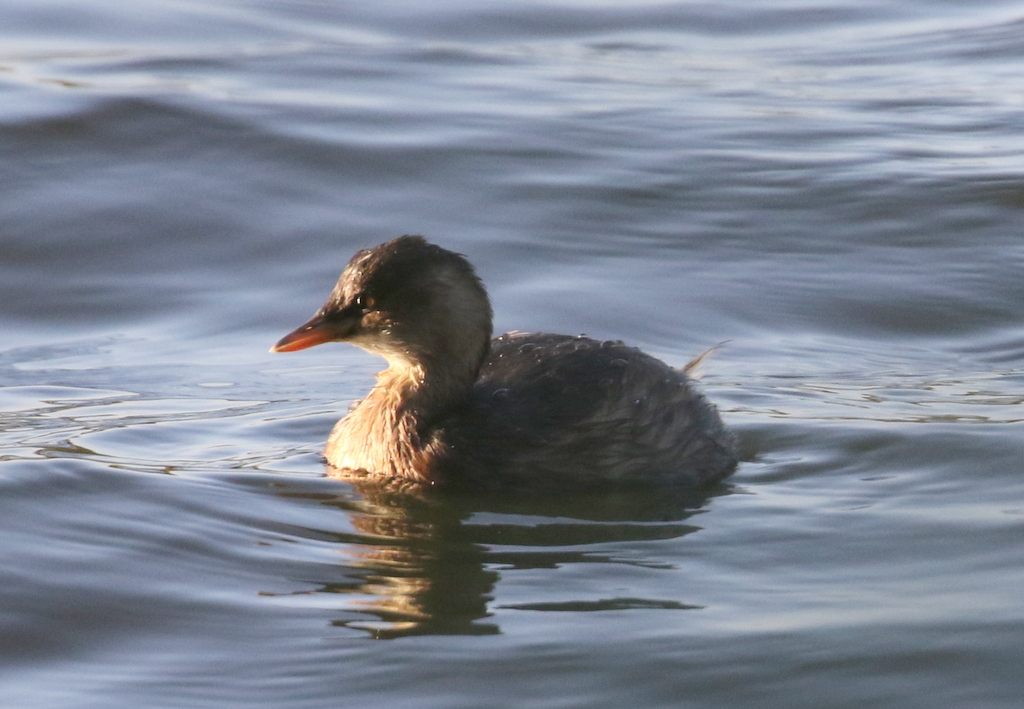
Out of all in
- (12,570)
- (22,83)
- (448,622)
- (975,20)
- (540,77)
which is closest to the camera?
(448,622)

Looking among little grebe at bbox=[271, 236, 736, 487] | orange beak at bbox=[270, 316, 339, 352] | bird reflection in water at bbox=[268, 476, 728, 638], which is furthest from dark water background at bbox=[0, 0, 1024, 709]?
orange beak at bbox=[270, 316, 339, 352]

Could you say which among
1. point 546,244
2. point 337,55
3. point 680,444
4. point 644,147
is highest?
point 337,55

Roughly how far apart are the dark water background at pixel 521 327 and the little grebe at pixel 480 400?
17cm

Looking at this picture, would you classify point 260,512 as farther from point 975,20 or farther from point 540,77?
point 975,20

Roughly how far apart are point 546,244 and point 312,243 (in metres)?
1.37

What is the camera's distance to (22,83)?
42.3 ft

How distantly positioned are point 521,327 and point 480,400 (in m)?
2.23

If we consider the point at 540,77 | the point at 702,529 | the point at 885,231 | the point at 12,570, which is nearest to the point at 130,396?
the point at 12,570

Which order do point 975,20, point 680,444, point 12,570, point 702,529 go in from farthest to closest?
point 975,20
point 680,444
point 702,529
point 12,570

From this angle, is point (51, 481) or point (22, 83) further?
point (22, 83)

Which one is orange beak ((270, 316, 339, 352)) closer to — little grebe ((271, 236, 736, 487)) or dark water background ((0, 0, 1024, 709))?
little grebe ((271, 236, 736, 487))

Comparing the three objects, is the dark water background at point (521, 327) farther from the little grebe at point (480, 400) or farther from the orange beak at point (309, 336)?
the orange beak at point (309, 336)

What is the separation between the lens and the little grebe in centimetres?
635

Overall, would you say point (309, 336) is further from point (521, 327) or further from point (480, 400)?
point (521, 327)
